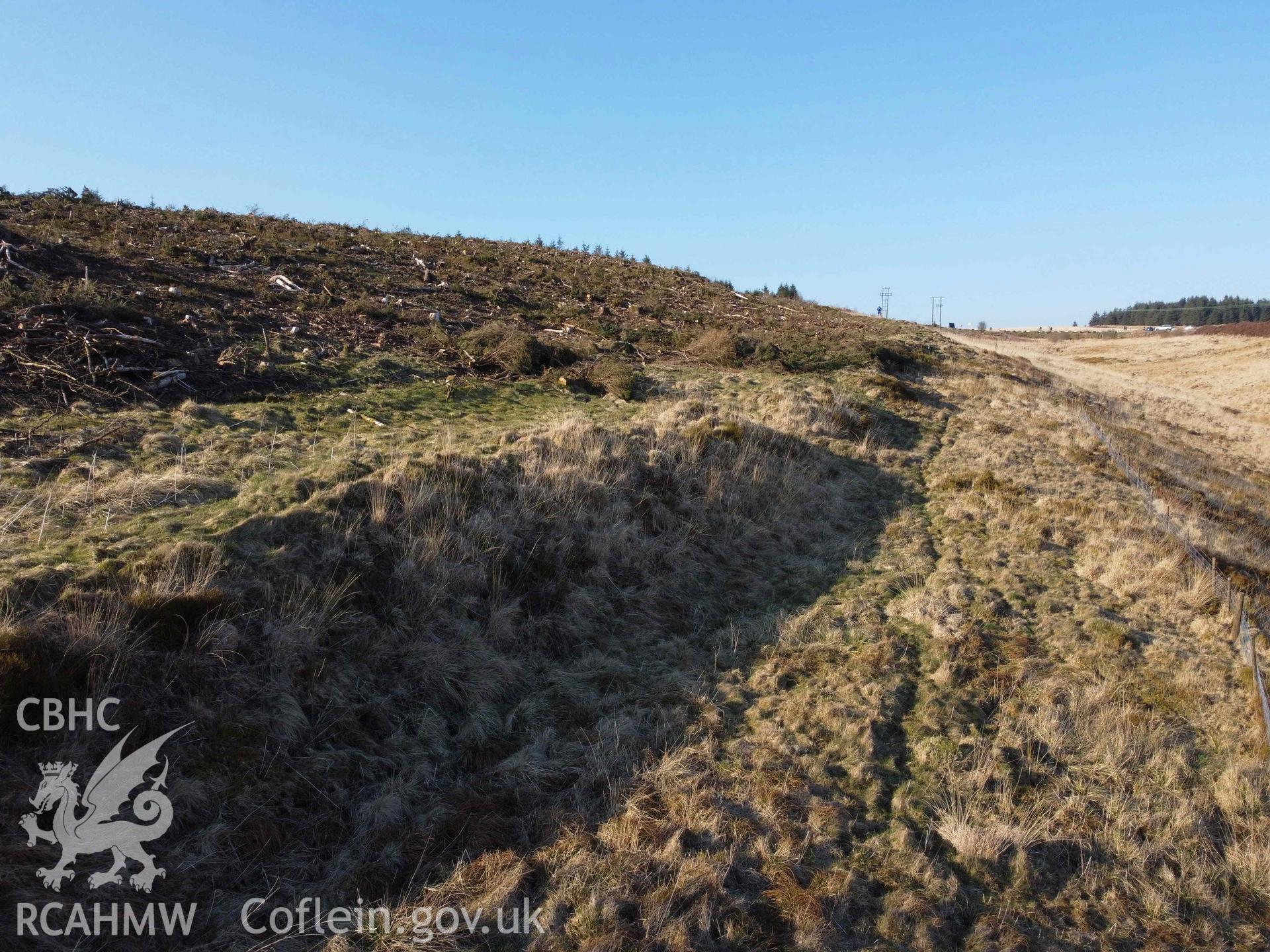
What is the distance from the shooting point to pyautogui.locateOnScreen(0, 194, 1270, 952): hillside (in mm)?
4672

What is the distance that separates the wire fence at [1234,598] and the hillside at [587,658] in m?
0.18

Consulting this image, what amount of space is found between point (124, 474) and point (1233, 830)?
10.5 metres

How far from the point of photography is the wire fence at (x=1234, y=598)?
7.14 m

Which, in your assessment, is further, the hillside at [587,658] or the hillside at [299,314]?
the hillside at [299,314]

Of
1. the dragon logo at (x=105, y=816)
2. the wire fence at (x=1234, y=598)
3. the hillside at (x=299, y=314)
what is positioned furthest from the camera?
the hillside at (x=299, y=314)

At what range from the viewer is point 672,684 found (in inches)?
275

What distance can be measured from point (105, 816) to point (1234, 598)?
11.9 m

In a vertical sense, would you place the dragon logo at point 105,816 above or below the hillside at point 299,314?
below

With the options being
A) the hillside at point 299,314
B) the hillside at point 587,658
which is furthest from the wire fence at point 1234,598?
the hillside at point 299,314

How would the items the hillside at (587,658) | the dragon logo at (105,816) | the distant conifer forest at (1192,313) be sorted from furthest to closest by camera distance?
the distant conifer forest at (1192,313) < the hillside at (587,658) < the dragon logo at (105,816)

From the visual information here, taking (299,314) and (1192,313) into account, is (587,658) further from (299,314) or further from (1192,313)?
(1192,313)

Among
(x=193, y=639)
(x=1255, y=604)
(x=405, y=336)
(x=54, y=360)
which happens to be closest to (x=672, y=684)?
(x=193, y=639)

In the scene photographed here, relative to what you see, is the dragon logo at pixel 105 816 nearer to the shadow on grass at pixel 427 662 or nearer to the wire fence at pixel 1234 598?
the shadow on grass at pixel 427 662

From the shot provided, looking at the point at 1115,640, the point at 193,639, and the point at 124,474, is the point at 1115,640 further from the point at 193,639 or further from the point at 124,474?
the point at 124,474
